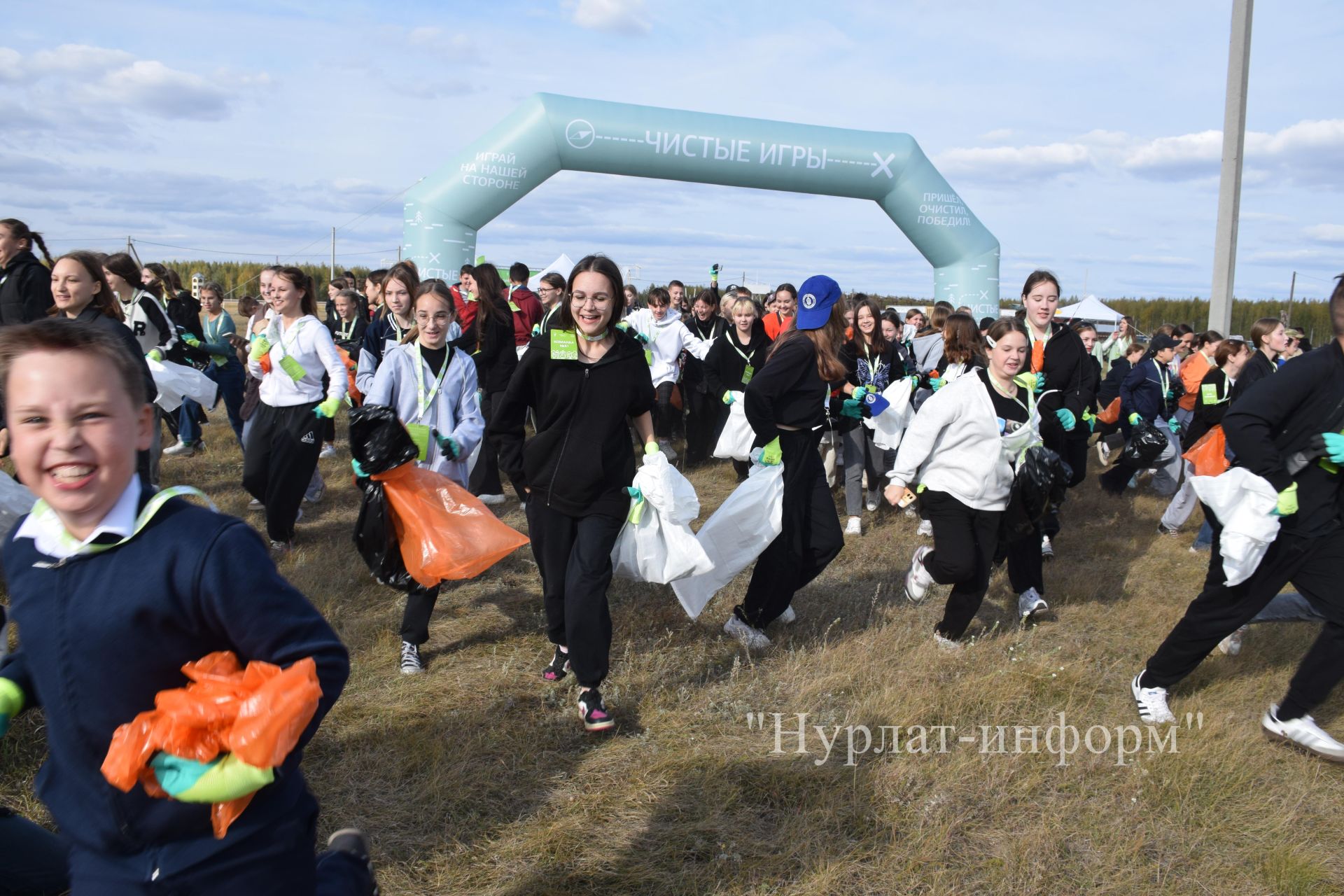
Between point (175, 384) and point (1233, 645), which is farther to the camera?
point (175, 384)

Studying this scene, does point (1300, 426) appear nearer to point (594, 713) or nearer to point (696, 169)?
point (594, 713)

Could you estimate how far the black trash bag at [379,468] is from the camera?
422 centimetres

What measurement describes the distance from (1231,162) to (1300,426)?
10.3 metres

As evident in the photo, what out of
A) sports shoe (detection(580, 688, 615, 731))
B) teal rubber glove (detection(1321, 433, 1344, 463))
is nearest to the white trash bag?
teal rubber glove (detection(1321, 433, 1344, 463))

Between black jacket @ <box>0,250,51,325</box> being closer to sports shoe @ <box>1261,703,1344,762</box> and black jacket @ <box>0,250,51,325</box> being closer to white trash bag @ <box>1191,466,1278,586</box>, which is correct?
white trash bag @ <box>1191,466,1278,586</box>

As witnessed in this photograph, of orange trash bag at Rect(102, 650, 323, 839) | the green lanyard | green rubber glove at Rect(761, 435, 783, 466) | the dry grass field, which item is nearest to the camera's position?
orange trash bag at Rect(102, 650, 323, 839)

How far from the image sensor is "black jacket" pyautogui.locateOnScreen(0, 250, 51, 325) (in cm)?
520

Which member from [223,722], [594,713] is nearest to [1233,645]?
[594,713]

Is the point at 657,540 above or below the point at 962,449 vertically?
below

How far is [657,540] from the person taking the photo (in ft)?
13.3

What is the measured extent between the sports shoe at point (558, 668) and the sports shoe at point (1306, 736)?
10.6 ft

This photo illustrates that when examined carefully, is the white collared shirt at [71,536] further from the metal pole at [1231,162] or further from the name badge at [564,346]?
the metal pole at [1231,162]

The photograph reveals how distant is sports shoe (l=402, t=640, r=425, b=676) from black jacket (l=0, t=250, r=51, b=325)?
2955 millimetres

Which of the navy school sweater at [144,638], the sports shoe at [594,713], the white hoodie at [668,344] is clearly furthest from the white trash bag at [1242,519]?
the white hoodie at [668,344]
